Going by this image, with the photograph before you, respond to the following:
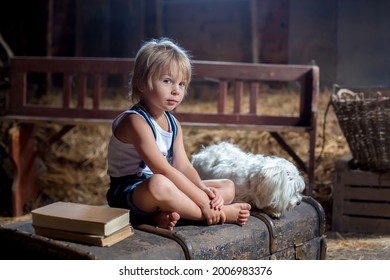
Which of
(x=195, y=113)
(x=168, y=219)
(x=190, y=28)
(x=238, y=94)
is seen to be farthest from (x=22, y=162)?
(x=190, y=28)

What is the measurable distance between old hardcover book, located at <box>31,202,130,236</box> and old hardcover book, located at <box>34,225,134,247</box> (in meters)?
0.01

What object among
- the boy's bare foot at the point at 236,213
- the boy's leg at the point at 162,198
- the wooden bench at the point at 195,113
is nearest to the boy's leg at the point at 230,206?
the boy's bare foot at the point at 236,213

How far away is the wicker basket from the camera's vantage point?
3127 millimetres

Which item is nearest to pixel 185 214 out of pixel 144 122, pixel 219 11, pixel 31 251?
pixel 144 122

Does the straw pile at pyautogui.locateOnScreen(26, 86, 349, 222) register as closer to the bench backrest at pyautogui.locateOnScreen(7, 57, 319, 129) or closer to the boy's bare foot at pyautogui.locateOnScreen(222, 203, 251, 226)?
the bench backrest at pyautogui.locateOnScreen(7, 57, 319, 129)

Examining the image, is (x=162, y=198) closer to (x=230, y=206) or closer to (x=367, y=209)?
(x=230, y=206)

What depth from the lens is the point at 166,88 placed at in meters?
2.14

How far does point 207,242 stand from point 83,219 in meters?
0.40

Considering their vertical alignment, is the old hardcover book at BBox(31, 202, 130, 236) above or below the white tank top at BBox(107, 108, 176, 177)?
below

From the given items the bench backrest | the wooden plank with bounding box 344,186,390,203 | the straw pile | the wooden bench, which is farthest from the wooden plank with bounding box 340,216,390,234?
the bench backrest

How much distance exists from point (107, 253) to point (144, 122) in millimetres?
508

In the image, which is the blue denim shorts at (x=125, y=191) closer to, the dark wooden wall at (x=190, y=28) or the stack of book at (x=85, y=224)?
the stack of book at (x=85, y=224)

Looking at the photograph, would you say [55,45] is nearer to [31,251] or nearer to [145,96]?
[145,96]
